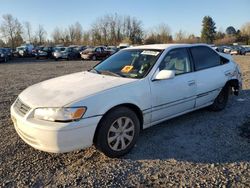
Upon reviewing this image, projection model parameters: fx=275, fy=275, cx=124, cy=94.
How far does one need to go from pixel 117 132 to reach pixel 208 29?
9400cm

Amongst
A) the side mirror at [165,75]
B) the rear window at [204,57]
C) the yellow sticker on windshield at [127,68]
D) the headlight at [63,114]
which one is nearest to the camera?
the headlight at [63,114]

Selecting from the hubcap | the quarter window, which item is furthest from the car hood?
the quarter window

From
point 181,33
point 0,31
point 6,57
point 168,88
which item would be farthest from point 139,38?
point 168,88

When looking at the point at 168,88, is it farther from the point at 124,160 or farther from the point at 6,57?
the point at 6,57

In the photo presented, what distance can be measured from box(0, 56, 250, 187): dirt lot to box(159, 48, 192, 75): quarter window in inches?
41.9

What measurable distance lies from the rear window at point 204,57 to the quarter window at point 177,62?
24 cm

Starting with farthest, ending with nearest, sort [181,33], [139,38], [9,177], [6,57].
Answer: [181,33]
[139,38]
[6,57]
[9,177]

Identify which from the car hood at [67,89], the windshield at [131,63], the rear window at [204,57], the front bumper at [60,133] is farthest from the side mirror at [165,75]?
the front bumper at [60,133]

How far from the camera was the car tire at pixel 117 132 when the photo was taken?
3.62 m

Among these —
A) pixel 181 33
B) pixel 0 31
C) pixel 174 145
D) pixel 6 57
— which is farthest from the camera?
pixel 181 33

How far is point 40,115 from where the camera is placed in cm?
347

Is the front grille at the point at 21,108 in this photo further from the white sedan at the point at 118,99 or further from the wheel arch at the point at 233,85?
the wheel arch at the point at 233,85

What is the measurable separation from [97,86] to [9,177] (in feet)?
5.28

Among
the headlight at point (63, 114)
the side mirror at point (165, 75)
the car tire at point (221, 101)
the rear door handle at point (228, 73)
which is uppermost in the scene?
the side mirror at point (165, 75)
